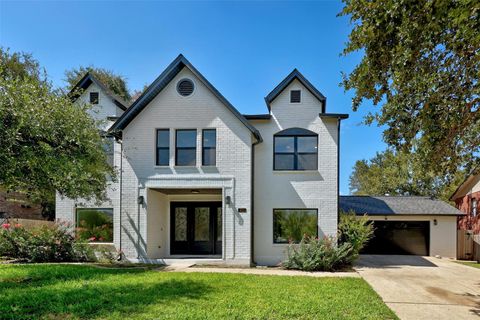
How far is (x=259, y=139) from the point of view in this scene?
14648 mm

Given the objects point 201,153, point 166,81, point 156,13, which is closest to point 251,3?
point 156,13

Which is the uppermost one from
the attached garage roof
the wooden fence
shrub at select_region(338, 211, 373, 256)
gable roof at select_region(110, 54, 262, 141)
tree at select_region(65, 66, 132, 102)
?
tree at select_region(65, 66, 132, 102)

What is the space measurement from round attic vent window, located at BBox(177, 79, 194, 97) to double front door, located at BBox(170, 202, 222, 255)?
17.7 feet

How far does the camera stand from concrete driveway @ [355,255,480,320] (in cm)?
734

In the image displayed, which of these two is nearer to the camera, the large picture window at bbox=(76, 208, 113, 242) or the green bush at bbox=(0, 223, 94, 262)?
the green bush at bbox=(0, 223, 94, 262)

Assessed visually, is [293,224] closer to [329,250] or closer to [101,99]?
[329,250]

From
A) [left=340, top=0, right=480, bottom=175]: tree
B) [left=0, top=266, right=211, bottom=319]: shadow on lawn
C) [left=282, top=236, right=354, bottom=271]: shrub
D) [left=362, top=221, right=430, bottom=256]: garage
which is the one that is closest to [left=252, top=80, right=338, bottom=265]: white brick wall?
[left=282, top=236, right=354, bottom=271]: shrub

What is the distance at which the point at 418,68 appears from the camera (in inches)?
310

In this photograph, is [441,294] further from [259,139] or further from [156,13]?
[156,13]

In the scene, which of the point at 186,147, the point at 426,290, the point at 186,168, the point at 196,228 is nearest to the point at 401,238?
the point at 426,290

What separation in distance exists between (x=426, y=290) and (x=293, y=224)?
6095 millimetres

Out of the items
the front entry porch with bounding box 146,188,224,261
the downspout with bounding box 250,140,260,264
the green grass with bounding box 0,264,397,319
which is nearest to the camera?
the green grass with bounding box 0,264,397,319

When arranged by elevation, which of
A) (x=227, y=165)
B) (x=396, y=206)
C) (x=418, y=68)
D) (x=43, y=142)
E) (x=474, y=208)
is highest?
(x=418, y=68)

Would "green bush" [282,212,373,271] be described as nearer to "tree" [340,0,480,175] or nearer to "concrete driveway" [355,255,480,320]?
"concrete driveway" [355,255,480,320]
